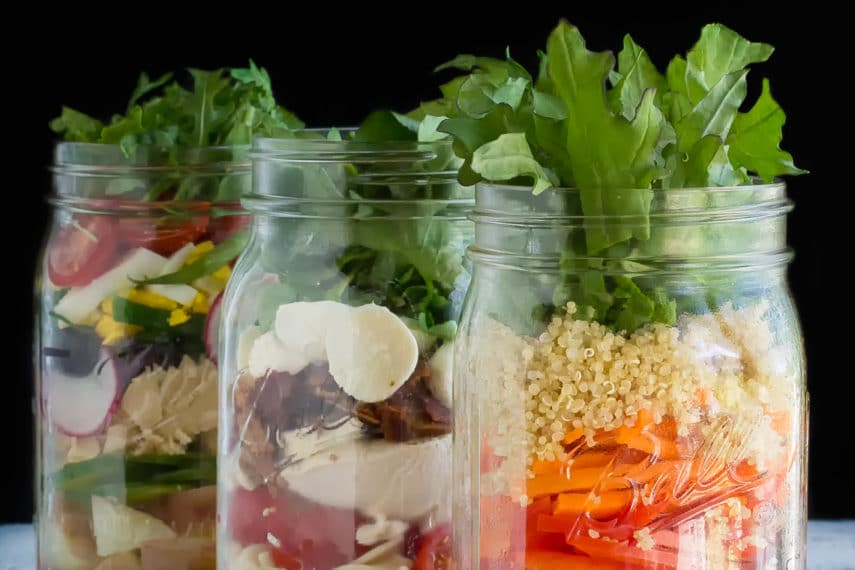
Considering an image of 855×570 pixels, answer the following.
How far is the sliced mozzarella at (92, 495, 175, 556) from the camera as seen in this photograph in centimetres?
94

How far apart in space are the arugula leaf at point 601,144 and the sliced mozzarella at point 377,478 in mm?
197

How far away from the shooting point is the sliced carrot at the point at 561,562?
65 cm

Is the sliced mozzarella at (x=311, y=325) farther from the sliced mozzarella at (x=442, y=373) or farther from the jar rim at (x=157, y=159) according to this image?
the jar rim at (x=157, y=159)

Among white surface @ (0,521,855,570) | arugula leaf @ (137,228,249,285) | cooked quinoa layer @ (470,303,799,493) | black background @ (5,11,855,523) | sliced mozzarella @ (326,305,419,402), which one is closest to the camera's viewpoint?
cooked quinoa layer @ (470,303,799,493)

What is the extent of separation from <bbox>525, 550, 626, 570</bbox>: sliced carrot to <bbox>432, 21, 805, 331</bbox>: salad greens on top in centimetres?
12

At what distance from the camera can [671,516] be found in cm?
65

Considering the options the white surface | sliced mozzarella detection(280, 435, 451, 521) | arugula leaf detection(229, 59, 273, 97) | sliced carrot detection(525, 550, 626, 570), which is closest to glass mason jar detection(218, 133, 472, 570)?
sliced mozzarella detection(280, 435, 451, 521)

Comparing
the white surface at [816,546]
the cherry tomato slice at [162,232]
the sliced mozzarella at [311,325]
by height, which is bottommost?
the white surface at [816,546]

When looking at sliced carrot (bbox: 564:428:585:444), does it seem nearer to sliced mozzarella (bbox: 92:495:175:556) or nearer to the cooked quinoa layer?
the cooked quinoa layer

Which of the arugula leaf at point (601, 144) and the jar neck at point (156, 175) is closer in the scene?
the arugula leaf at point (601, 144)

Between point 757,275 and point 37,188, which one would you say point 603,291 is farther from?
point 37,188

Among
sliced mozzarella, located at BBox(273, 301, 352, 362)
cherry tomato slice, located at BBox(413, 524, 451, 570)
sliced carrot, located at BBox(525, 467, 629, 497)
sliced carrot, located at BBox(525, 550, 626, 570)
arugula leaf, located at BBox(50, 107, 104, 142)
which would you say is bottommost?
cherry tomato slice, located at BBox(413, 524, 451, 570)

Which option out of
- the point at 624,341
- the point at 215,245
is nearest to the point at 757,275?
the point at 624,341

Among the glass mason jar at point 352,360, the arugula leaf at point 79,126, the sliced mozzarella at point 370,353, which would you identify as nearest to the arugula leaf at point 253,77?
the arugula leaf at point 79,126
